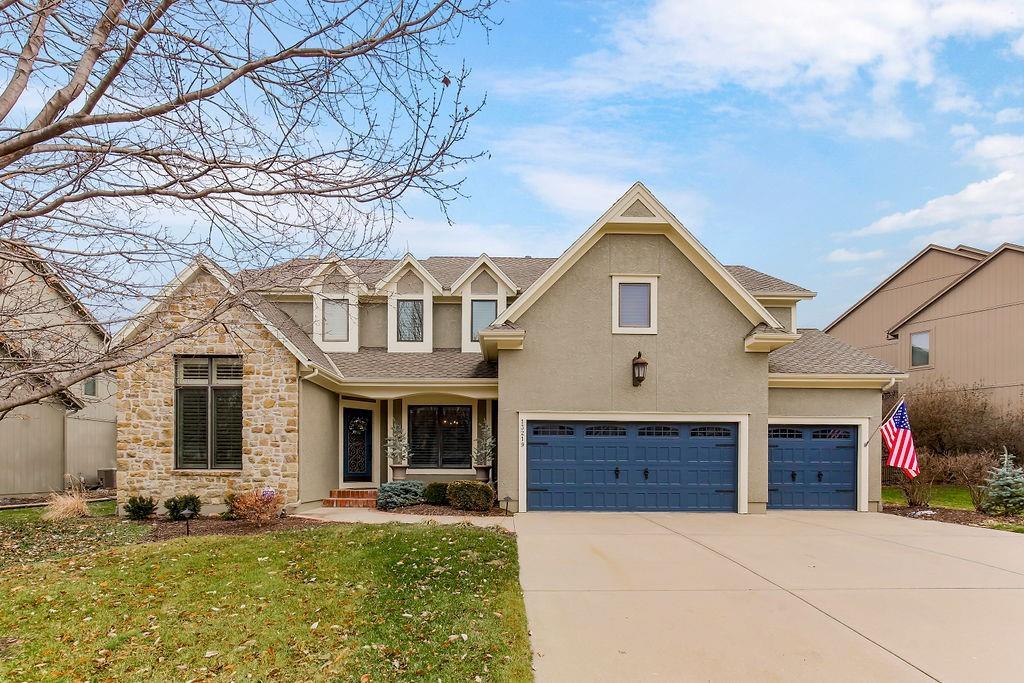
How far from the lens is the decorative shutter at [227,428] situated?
41.2 ft

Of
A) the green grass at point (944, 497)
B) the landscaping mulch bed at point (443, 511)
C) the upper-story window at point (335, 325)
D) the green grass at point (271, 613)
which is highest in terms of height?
the upper-story window at point (335, 325)

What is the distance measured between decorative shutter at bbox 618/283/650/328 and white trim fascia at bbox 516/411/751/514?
201 cm

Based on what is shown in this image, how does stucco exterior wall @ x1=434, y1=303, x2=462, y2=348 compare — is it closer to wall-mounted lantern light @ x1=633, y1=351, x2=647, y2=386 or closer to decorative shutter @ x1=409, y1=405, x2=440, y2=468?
decorative shutter @ x1=409, y1=405, x2=440, y2=468

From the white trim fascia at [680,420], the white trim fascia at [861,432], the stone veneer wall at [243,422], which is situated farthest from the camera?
the white trim fascia at [861,432]

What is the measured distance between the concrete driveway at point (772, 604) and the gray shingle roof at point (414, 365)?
16.9ft

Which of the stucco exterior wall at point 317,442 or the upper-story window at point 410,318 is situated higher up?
the upper-story window at point 410,318

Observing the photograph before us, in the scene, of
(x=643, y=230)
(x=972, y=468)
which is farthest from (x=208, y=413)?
(x=972, y=468)

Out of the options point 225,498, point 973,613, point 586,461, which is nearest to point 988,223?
point 586,461

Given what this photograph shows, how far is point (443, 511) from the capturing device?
1294 centimetres

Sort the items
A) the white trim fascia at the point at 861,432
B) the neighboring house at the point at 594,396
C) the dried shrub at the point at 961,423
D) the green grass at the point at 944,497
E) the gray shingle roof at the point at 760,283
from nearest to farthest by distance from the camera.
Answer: the neighboring house at the point at 594,396, the white trim fascia at the point at 861,432, the green grass at the point at 944,497, the gray shingle roof at the point at 760,283, the dried shrub at the point at 961,423

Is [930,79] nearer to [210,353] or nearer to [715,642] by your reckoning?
[715,642]

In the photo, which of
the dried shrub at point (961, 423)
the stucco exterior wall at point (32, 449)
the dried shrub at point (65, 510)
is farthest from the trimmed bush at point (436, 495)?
the dried shrub at point (961, 423)

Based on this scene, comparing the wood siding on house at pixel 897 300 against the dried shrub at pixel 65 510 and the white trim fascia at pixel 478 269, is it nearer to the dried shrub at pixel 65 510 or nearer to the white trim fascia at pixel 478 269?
the white trim fascia at pixel 478 269

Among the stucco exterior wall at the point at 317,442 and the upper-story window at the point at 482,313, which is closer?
the stucco exterior wall at the point at 317,442
